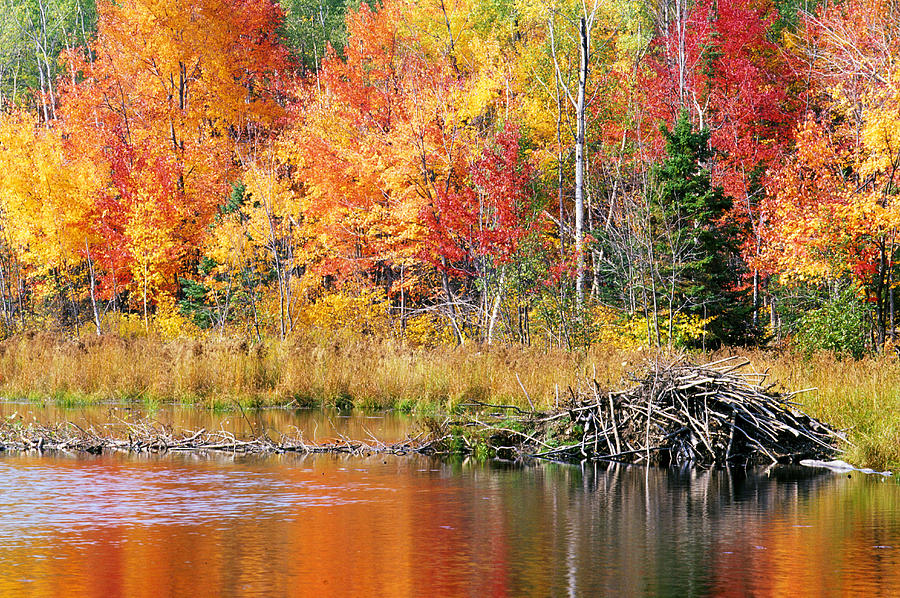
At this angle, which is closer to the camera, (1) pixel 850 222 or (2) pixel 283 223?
(1) pixel 850 222

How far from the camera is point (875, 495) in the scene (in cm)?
1372

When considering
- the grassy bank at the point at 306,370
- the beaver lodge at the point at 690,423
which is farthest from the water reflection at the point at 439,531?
the grassy bank at the point at 306,370

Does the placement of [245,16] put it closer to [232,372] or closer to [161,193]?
[161,193]

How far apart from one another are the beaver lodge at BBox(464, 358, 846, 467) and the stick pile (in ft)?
0.05

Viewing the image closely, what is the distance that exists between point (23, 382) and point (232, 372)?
534 cm

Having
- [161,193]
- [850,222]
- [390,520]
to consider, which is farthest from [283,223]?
[390,520]

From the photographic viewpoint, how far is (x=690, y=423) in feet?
54.1

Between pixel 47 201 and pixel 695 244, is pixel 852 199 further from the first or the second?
pixel 47 201

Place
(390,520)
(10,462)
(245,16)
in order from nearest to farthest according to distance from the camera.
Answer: (390,520) → (10,462) → (245,16)

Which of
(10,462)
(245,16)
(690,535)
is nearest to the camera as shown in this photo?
(690,535)

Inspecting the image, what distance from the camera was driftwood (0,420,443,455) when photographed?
1808cm

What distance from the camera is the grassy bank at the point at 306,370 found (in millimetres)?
22016

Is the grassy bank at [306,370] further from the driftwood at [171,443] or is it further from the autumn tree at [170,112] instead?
the autumn tree at [170,112]

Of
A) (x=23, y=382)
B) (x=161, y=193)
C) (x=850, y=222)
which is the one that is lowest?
(x=23, y=382)
